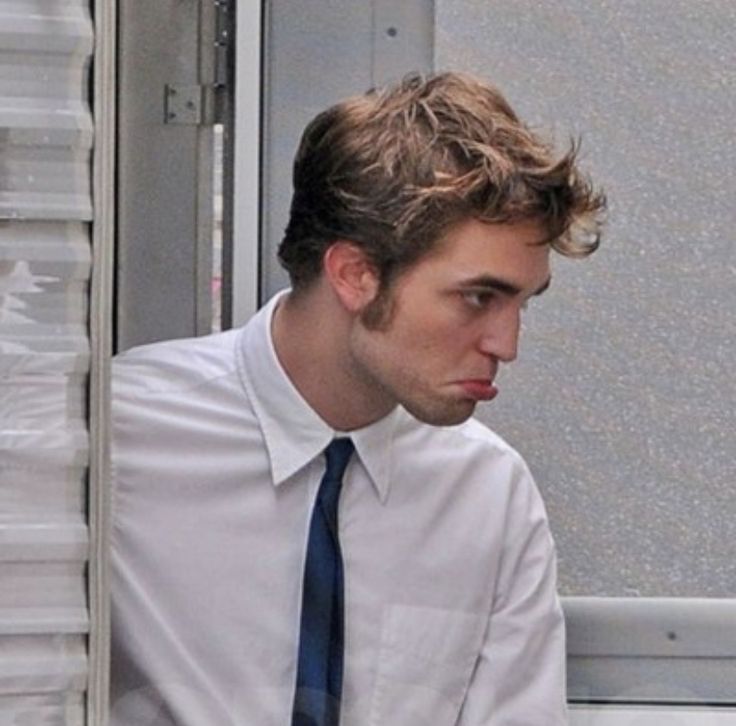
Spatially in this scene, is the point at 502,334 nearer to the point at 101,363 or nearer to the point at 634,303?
the point at 634,303

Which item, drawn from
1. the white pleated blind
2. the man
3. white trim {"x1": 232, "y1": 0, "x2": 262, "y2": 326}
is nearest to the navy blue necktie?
the man

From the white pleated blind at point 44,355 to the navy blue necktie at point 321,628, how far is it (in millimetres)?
382

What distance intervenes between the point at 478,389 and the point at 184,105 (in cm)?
43

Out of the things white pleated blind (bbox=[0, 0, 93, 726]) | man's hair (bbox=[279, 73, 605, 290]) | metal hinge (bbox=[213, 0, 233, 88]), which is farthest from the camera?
metal hinge (bbox=[213, 0, 233, 88])

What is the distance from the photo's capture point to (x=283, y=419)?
1706 mm

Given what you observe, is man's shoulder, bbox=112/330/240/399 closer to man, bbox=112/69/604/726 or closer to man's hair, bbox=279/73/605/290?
man, bbox=112/69/604/726

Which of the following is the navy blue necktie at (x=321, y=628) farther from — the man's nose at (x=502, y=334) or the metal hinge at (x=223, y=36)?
the metal hinge at (x=223, y=36)

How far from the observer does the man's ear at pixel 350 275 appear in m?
1.63

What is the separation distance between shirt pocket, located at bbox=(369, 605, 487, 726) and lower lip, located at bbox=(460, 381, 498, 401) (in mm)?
263

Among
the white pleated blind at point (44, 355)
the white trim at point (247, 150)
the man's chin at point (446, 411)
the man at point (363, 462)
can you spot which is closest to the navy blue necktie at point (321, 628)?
the man at point (363, 462)

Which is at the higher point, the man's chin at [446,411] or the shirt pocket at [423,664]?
the man's chin at [446,411]

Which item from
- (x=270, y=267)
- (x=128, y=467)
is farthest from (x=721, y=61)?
(x=128, y=467)

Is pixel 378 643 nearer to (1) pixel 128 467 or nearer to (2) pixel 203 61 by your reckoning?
(1) pixel 128 467

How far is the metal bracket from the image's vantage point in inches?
65.0
